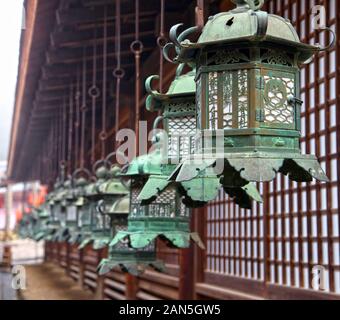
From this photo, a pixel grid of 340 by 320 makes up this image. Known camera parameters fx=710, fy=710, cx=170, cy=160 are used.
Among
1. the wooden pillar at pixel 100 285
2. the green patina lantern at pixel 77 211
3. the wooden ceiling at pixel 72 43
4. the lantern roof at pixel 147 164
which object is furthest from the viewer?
the wooden pillar at pixel 100 285

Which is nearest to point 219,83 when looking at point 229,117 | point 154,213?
A: point 229,117

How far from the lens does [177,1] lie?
628 cm

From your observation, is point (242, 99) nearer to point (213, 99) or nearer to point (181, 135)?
point (213, 99)

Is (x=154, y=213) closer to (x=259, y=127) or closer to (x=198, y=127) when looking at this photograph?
(x=198, y=127)

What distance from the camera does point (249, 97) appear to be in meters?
2.18

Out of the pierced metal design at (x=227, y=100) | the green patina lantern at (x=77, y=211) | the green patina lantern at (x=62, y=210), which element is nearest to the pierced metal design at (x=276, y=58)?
the pierced metal design at (x=227, y=100)

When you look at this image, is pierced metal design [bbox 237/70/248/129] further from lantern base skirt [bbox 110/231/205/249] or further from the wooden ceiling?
the wooden ceiling

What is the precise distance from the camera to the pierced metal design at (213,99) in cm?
225

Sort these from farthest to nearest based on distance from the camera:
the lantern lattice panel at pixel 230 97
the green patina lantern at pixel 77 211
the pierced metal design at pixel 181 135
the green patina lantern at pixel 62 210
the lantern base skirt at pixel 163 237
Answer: the green patina lantern at pixel 62 210 < the green patina lantern at pixel 77 211 < the lantern base skirt at pixel 163 237 < the pierced metal design at pixel 181 135 < the lantern lattice panel at pixel 230 97

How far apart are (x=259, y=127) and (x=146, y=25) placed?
16.3 feet

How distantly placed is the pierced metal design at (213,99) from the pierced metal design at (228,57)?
0.14ft

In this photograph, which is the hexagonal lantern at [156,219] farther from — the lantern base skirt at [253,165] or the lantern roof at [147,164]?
the lantern base skirt at [253,165]

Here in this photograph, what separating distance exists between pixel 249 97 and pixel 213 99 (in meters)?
0.15

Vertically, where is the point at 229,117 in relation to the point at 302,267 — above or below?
above
